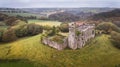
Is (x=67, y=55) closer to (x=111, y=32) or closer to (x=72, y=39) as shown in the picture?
(x=72, y=39)

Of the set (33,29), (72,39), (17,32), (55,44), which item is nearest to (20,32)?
(17,32)

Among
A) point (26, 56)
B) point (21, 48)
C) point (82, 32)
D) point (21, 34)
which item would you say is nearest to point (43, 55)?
point (26, 56)

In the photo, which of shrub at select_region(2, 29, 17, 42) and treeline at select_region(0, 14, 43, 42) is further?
treeline at select_region(0, 14, 43, 42)

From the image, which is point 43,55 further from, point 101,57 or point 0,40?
point 0,40

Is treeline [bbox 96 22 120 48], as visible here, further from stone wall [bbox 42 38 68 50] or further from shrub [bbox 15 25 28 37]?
A: shrub [bbox 15 25 28 37]

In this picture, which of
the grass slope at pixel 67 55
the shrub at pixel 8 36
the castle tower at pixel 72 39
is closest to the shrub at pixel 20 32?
the shrub at pixel 8 36

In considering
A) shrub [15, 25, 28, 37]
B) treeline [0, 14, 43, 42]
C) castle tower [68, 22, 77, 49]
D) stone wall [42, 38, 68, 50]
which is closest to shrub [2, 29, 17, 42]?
treeline [0, 14, 43, 42]

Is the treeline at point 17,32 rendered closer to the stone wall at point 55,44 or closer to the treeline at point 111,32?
the stone wall at point 55,44

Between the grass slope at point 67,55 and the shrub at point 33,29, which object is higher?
the shrub at point 33,29
